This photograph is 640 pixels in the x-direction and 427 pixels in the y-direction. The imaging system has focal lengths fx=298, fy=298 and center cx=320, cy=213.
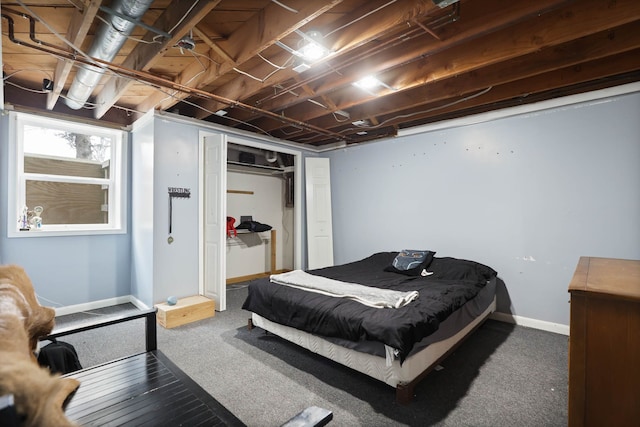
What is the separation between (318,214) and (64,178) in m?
3.52

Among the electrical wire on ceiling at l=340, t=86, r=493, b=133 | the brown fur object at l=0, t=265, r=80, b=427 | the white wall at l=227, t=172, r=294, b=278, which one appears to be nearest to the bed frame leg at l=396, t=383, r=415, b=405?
the brown fur object at l=0, t=265, r=80, b=427

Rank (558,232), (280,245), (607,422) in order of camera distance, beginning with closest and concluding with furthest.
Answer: (607,422) → (558,232) → (280,245)

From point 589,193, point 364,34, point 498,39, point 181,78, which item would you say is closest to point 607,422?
point 364,34

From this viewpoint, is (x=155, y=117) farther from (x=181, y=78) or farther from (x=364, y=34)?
(x=364, y=34)

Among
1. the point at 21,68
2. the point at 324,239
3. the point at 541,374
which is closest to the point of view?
the point at 541,374

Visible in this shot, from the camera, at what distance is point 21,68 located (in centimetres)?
295

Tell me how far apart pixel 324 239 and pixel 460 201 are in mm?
2279

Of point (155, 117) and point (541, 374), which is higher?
point (155, 117)

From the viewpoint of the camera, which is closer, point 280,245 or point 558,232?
point 558,232

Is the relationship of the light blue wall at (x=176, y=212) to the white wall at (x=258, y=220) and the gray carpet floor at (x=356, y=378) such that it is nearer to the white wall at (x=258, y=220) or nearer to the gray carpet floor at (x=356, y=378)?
the gray carpet floor at (x=356, y=378)

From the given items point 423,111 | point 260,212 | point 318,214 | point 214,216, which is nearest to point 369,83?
point 423,111

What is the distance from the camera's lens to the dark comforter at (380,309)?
198 cm

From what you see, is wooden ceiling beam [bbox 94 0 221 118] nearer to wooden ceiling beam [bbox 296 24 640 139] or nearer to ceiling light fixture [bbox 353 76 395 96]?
ceiling light fixture [bbox 353 76 395 96]

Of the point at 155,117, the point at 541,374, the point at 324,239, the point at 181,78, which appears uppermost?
the point at 181,78
